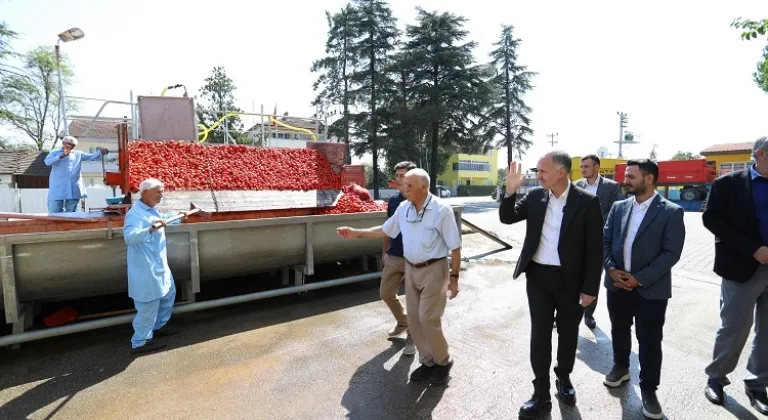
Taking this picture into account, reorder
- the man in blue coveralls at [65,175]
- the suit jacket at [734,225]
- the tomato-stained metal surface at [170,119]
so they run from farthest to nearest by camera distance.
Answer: the tomato-stained metal surface at [170,119]
the man in blue coveralls at [65,175]
the suit jacket at [734,225]

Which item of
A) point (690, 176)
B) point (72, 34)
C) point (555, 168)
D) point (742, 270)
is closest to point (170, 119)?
point (72, 34)

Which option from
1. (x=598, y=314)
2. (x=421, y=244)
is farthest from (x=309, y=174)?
(x=598, y=314)

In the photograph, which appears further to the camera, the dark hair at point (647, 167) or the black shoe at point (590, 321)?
the black shoe at point (590, 321)

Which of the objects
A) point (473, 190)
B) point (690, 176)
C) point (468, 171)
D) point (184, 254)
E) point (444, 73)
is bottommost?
point (184, 254)

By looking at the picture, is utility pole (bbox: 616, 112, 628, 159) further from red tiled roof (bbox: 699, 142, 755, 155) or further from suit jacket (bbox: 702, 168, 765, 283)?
suit jacket (bbox: 702, 168, 765, 283)

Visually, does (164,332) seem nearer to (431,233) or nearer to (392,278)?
(392,278)

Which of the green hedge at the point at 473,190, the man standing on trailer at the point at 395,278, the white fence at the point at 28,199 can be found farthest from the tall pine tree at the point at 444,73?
the green hedge at the point at 473,190

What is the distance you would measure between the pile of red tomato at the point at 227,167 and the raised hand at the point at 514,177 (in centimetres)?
384

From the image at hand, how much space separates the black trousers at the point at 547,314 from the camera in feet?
9.07

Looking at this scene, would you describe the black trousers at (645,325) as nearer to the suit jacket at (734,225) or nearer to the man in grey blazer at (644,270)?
the man in grey blazer at (644,270)

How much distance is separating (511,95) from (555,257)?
33.8m

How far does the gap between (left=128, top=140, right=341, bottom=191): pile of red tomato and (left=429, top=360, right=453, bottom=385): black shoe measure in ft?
11.7

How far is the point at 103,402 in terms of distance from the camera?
9.77 ft

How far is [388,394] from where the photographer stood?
3.09 m
